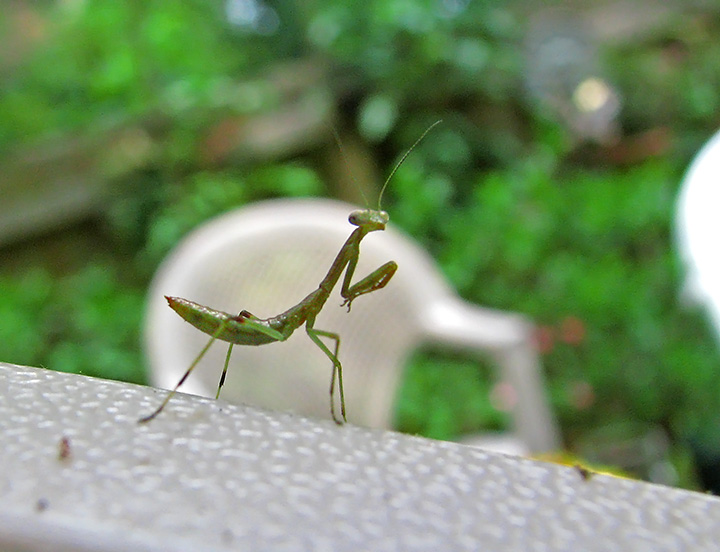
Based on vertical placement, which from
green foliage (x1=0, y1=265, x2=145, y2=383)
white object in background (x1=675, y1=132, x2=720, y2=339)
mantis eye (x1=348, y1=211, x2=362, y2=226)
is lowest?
green foliage (x1=0, y1=265, x2=145, y2=383)

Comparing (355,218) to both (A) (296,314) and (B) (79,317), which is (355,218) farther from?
(B) (79,317)

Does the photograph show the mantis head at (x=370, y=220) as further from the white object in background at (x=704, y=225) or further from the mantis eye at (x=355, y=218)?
the white object in background at (x=704, y=225)

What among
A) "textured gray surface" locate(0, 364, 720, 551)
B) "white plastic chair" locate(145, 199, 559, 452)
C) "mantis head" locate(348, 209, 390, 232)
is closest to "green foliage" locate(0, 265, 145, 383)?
"white plastic chair" locate(145, 199, 559, 452)

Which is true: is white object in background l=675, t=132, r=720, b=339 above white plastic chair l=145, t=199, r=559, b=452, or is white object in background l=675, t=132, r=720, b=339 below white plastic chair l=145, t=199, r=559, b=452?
above

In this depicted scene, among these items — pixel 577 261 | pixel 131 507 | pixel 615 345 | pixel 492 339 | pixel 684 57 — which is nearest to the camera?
pixel 131 507

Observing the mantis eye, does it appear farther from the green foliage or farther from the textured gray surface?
the green foliage

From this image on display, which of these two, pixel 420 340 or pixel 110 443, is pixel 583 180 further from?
pixel 110 443

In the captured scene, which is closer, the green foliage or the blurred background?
the green foliage

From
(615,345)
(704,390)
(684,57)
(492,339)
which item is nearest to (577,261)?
(615,345)
